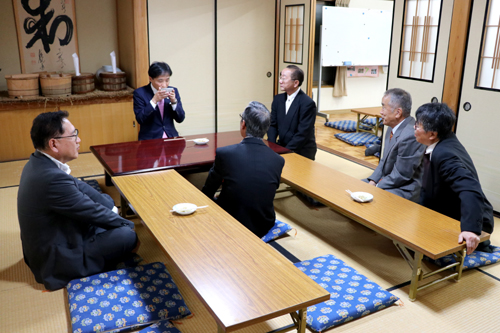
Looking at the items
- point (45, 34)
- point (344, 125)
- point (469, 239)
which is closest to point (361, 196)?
point (469, 239)

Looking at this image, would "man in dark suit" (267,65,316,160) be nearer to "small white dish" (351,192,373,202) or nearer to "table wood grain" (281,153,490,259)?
"table wood grain" (281,153,490,259)

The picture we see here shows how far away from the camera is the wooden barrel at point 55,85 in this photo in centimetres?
482

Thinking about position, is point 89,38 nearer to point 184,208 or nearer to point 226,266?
point 184,208

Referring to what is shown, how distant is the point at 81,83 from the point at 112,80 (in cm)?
36

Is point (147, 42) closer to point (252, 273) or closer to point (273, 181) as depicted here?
point (273, 181)

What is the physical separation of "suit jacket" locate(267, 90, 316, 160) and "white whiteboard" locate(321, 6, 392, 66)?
11.3 ft

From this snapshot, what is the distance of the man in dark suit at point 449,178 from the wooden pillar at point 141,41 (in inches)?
144

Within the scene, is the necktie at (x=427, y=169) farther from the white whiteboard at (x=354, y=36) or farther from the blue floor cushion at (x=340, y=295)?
the white whiteboard at (x=354, y=36)

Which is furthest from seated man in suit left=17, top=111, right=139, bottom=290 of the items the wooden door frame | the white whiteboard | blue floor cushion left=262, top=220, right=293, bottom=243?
the white whiteboard

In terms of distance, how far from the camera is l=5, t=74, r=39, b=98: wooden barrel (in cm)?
466

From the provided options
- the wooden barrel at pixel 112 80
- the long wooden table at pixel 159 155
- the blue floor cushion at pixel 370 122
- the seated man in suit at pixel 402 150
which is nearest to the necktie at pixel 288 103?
the long wooden table at pixel 159 155

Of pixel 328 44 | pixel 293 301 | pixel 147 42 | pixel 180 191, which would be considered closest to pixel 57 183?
pixel 180 191

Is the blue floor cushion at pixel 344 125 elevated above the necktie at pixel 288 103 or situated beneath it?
situated beneath

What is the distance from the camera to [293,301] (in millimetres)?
1567
